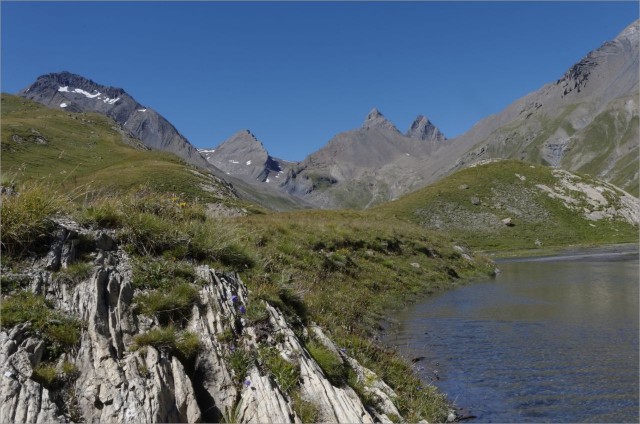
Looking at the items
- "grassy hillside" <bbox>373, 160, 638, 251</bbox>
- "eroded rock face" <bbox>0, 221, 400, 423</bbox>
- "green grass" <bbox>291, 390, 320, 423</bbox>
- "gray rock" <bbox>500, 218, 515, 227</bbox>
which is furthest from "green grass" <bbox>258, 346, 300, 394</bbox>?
"gray rock" <bbox>500, 218, 515, 227</bbox>

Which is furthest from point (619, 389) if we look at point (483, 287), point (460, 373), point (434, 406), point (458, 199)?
point (458, 199)

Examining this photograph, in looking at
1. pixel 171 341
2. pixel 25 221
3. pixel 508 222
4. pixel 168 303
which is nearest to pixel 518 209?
pixel 508 222

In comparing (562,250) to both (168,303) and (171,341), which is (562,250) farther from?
(171,341)

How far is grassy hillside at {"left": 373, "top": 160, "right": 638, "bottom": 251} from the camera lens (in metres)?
88.1

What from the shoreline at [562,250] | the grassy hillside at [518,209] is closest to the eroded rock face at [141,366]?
the shoreline at [562,250]

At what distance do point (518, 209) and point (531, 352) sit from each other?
294ft

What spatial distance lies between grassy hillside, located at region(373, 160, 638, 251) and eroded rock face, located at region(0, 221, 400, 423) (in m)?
81.5

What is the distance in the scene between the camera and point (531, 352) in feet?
50.5

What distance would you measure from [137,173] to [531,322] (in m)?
62.0

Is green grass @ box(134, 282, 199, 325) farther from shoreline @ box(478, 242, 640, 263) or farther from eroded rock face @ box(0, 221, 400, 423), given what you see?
shoreline @ box(478, 242, 640, 263)

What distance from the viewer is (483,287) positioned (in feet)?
109

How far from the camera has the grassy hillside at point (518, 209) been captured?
88.1 metres

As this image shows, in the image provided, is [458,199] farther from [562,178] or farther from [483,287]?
[483,287]

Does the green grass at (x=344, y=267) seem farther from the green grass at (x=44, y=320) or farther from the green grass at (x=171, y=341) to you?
the green grass at (x=44, y=320)
